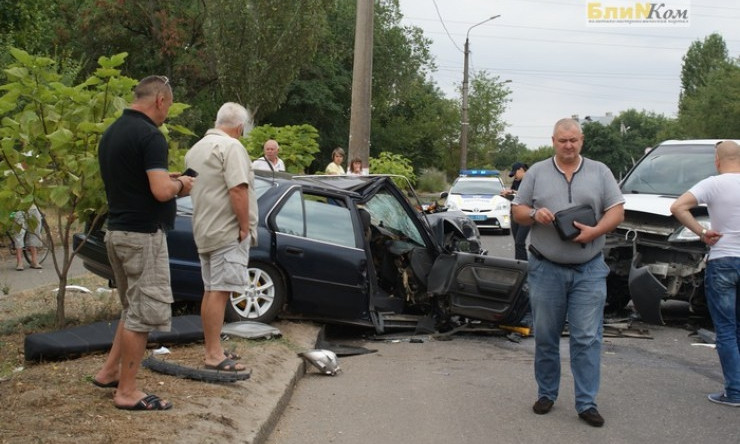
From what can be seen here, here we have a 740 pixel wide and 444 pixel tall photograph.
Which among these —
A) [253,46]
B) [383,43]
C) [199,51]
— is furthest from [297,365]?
[383,43]

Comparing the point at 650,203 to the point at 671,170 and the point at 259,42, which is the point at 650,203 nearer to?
the point at 671,170

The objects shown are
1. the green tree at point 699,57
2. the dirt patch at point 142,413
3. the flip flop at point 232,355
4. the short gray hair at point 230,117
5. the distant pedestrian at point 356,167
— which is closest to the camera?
the dirt patch at point 142,413

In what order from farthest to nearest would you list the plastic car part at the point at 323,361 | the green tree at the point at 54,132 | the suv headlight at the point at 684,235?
1. the suv headlight at the point at 684,235
2. the plastic car part at the point at 323,361
3. the green tree at the point at 54,132

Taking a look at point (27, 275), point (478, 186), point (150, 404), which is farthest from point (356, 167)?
point (478, 186)

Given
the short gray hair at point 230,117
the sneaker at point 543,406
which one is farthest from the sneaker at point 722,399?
the short gray hair at point 230,117

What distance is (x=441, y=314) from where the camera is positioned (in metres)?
9.27

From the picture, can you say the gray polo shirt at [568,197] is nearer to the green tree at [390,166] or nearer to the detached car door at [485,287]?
the detached car door at [485,287]

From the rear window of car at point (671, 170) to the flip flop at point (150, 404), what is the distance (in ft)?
25.0

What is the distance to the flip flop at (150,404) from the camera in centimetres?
511

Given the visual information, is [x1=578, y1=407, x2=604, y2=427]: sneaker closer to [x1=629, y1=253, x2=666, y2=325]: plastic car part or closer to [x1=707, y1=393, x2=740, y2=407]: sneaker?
[x1=707, y1=393, x2=740, y2=407]: sneaker

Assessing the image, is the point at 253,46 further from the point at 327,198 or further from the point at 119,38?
the point at 327,198

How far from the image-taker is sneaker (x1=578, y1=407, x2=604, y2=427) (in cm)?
586

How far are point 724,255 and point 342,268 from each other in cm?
358

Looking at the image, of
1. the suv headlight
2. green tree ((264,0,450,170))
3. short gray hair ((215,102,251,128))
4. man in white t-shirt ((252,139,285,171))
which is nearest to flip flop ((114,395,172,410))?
short gray hair ((215,102,251,128))
